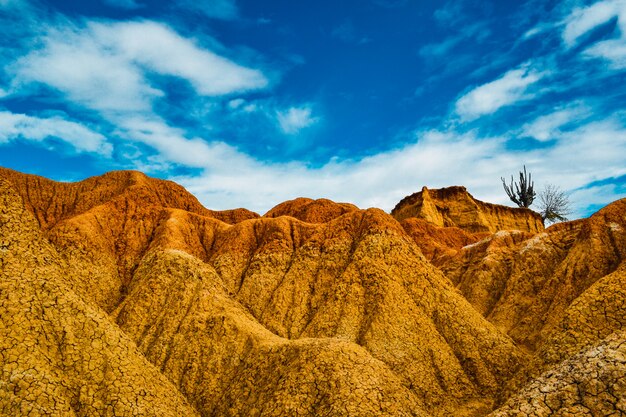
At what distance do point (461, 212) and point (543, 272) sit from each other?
35.3 m

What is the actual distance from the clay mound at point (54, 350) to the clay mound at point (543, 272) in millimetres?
22726

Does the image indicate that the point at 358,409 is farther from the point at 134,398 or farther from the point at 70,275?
the point at 70,275

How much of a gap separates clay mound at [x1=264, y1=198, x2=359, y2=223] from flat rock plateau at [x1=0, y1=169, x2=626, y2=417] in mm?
10601

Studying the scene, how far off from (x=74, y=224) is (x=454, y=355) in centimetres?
2923

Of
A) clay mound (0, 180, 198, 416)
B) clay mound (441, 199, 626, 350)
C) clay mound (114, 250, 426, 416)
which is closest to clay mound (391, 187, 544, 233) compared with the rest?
clay mound (441, 199, 626, 350)

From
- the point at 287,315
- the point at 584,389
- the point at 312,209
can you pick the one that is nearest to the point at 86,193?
the point at 312,209

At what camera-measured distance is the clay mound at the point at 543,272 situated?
29812mm

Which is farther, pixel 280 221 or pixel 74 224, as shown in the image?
pixel 280 221

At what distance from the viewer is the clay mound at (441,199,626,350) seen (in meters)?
29.8

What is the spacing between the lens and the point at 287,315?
29.7 m

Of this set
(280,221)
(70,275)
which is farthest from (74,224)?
(280,221)

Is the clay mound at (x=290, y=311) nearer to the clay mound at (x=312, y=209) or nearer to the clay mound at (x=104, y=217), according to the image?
the clay mound at (x=104, y=217)

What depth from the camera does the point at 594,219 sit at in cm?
3244

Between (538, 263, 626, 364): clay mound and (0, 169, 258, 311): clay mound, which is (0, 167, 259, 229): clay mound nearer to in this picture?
(0, 169, 258, 311): clay mound
